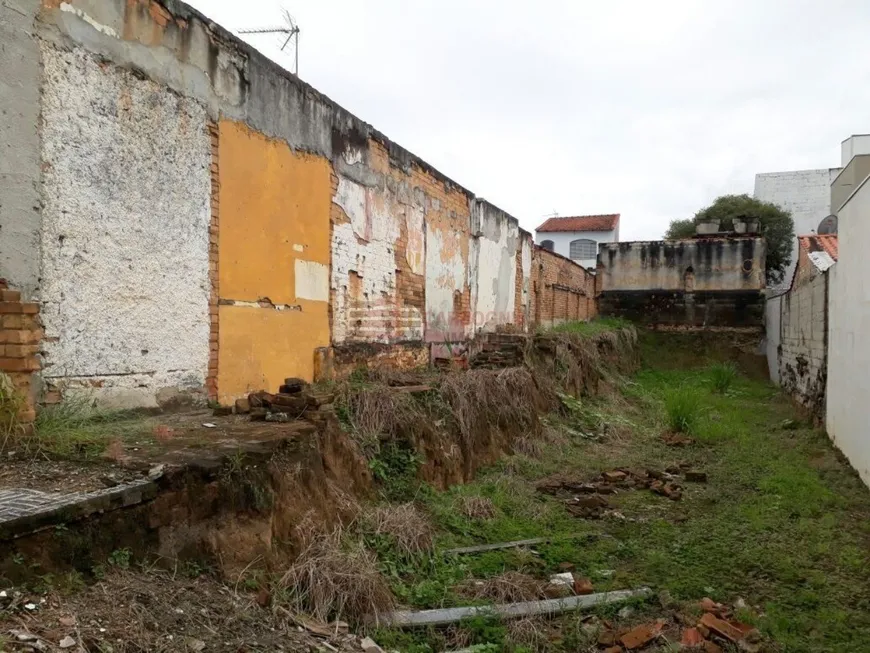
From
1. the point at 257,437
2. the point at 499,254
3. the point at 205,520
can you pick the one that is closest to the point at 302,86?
the point at 257,437

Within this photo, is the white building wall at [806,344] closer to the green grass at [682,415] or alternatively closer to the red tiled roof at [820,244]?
Result: the red tiled roof at [820,244]

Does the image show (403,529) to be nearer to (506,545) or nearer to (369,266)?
(506,545)

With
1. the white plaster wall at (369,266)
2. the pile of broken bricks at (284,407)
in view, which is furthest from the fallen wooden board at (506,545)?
the white plaster wall at (369,266)

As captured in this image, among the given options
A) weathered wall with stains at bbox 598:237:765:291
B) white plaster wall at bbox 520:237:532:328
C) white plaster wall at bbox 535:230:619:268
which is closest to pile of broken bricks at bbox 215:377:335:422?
white plaster wall at bbox 520:237:532:328

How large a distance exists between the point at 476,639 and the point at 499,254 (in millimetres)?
10038

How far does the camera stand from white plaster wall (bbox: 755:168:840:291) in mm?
31375

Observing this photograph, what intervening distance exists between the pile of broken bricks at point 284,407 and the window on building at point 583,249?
1549 inches

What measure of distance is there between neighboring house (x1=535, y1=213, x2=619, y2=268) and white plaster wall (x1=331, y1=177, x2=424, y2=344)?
34628mm

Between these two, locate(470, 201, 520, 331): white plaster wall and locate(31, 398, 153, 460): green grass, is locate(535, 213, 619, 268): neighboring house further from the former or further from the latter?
locate(31, 398, 153, 460): green grass

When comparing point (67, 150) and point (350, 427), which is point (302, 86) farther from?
point (350, 427)

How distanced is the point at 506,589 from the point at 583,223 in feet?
134

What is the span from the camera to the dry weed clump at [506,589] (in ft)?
12.9

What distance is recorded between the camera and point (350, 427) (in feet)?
17.2

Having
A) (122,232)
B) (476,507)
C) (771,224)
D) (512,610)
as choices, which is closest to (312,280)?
(122,232)
